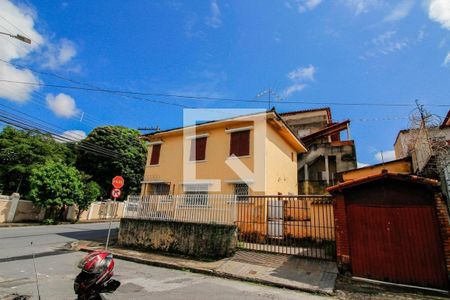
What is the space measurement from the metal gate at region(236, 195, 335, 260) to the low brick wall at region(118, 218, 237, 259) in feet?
3.63

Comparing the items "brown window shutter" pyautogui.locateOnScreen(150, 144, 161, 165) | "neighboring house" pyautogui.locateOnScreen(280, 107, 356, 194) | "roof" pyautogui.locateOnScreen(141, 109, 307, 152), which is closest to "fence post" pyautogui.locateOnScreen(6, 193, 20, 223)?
"roof" pyautogui.locateOnScreen(141, 109, 307, 152)

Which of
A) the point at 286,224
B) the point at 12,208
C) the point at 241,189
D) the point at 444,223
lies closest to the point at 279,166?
the point at 241,189

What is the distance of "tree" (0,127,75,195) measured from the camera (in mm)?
22531

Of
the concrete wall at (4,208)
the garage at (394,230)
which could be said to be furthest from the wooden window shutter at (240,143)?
the concrete wall at (4,208)

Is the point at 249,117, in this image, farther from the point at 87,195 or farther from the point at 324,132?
the point at 87,195

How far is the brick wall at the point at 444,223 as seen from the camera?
594 centimetres

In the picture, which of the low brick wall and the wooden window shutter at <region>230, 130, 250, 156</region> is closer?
the low brick wall

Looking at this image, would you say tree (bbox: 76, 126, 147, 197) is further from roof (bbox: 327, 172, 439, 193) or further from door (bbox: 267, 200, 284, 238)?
roof (bbox: 327, 172, 439, 193)

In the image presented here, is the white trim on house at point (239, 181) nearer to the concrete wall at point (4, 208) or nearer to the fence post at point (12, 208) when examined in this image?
the fence post at point (12, 208)

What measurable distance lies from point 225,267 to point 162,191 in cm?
862

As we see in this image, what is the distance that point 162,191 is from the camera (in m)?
15.1

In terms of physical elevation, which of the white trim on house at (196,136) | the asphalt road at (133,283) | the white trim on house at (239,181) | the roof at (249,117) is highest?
the roof at (249,117)

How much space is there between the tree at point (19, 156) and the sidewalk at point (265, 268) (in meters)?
20.3

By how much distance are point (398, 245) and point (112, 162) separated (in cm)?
2918
